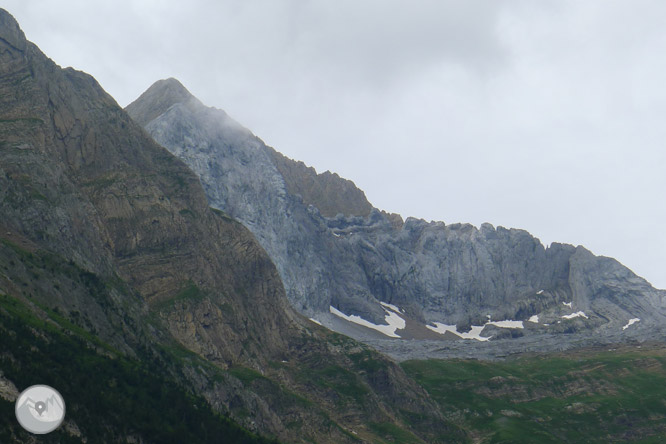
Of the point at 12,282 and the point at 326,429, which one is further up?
the point at 12,282

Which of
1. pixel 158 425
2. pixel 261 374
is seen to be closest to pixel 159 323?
pixel 261 374

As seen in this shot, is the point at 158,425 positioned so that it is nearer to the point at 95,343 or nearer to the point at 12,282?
the point at 95,343

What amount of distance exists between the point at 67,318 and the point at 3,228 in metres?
28.6

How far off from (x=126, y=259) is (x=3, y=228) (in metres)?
47.3

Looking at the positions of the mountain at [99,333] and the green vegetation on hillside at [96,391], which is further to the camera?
the mountain at [99,333]

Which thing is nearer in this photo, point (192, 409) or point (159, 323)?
point (192, 409)

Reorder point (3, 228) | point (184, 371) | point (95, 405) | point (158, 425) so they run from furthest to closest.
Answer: point (184, 371)
point (3, 228)
point (158, 425)
point (95, 405)

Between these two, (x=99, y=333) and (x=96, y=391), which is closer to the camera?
(x=96, y=391)

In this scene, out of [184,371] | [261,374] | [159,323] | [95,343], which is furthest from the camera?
[261,374]

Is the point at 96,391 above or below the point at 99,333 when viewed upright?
below

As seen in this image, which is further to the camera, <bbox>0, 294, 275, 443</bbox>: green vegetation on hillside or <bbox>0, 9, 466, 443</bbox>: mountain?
<bbox>0, 9, 466, 443</bbox>: mountain

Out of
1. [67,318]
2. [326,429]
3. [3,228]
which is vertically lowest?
[326,429]

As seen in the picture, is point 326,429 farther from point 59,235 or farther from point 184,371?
point 59,235

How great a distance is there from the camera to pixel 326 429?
18462 centimetres
